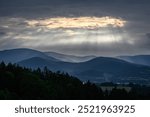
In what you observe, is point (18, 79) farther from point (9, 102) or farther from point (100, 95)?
point (9, 102)

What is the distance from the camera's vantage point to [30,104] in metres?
11.2

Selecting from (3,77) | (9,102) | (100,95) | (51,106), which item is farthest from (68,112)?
(100,95)

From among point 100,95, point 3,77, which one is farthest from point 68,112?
point 100,95

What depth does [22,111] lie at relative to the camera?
1067 cm

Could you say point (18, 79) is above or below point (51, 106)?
below

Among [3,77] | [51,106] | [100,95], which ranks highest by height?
[51,106]

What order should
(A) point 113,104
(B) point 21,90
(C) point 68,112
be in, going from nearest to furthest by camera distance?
(C) point 68,112 < (A) point 113,104 < (B) point 21,90

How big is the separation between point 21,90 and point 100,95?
25.6 metres

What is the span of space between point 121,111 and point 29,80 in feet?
175

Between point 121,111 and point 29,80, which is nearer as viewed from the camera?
point 121,111

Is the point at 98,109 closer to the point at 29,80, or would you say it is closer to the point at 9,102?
the point at 9,102

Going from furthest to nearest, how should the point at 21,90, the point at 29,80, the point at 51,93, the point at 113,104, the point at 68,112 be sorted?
the point at 29,80
the point at 51,93
the point at 21,90
the point at 113,104
the point at 68,112

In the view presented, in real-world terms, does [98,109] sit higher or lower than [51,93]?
higher

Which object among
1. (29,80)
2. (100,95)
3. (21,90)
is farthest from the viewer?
(100,95)
